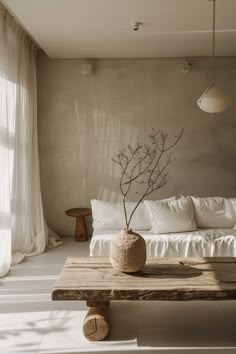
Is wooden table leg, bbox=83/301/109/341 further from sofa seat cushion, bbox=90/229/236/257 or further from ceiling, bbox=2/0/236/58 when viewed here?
ceiling, bbox=2/0/236/58

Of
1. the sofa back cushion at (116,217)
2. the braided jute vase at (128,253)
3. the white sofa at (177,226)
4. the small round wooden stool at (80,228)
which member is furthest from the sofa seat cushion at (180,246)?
the small round wooden stool at (80,228)

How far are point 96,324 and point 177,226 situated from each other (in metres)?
1.44

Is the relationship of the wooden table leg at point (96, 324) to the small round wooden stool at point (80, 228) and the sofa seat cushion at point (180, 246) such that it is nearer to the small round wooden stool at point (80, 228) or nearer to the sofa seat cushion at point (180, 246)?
the sofa seat cushion at point (180, 246)

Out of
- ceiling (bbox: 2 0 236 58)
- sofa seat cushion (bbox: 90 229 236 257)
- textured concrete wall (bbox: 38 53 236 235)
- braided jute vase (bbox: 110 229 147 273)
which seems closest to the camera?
braided jute vase (bbox: 110 229 147 273)

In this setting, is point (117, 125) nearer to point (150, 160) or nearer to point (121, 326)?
point (150, 160)

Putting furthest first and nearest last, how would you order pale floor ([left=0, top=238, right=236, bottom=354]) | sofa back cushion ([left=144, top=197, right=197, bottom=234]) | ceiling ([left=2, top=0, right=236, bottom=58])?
sofa back cushion ([left=144, top=197, right=197, bottom=234])
ceiling ([left=2, top=0, right=236, bottom=58])
pale floor ([left=0, top=238, right=236, bottom=354])

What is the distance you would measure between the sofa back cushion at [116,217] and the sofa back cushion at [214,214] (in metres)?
0.53

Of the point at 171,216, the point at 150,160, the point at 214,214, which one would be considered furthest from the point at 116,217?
the point at 150,160

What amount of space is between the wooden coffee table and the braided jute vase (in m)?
0.06

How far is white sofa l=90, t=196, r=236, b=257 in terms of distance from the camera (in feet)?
11.2

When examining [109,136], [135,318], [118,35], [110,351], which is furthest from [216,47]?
[110,351]

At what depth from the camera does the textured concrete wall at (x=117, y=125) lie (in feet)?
17.4

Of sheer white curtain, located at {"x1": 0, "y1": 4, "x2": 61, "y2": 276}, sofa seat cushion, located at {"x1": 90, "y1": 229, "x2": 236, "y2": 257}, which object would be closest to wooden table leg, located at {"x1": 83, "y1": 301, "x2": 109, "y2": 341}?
sofa seat cushion, located at {"x1": 90, "y1": 229, "x2": 236, "y2": 257}

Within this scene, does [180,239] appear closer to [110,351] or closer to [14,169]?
[110,351]
